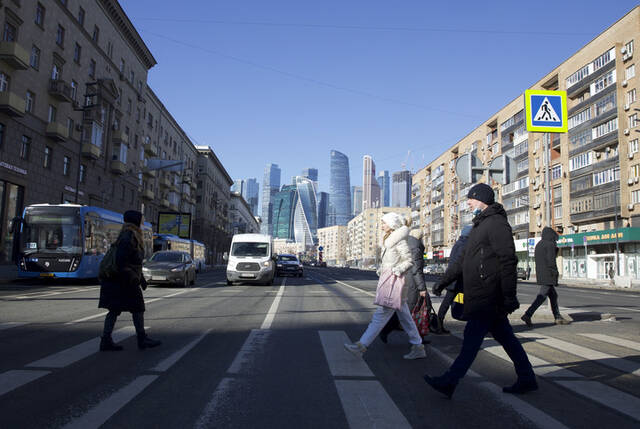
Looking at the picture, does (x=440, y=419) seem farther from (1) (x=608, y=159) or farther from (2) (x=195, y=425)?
(1) (x=608, y=159)

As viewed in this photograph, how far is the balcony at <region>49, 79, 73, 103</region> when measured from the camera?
31.0 meters

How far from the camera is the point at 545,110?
10.8m

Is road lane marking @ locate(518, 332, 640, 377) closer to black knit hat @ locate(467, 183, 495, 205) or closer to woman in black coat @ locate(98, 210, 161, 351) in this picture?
black knit hat @ locate(467, 183, 495, 205)

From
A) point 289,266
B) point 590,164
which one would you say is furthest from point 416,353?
point 590,164

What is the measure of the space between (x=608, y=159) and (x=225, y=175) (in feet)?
267

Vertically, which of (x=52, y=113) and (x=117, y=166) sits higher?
(x=52, y=113)

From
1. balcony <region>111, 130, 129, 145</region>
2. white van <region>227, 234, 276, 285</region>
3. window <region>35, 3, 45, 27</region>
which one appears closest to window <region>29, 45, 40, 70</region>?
window <region>35, 3, 45, 27</region>

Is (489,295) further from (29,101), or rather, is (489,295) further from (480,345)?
(29,101)

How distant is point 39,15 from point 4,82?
19.4 feet

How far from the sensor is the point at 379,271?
5797 millimetres

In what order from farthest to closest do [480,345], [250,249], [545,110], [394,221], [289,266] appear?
[289,266], [250,249], [545,110], [394,221], [480,345]

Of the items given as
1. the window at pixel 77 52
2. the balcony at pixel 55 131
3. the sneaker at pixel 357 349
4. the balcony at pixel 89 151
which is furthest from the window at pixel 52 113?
the sneaker at pixel 357 349

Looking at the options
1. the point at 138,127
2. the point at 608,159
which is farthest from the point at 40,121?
the point at 608,159

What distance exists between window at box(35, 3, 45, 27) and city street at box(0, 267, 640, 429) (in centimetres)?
2808
